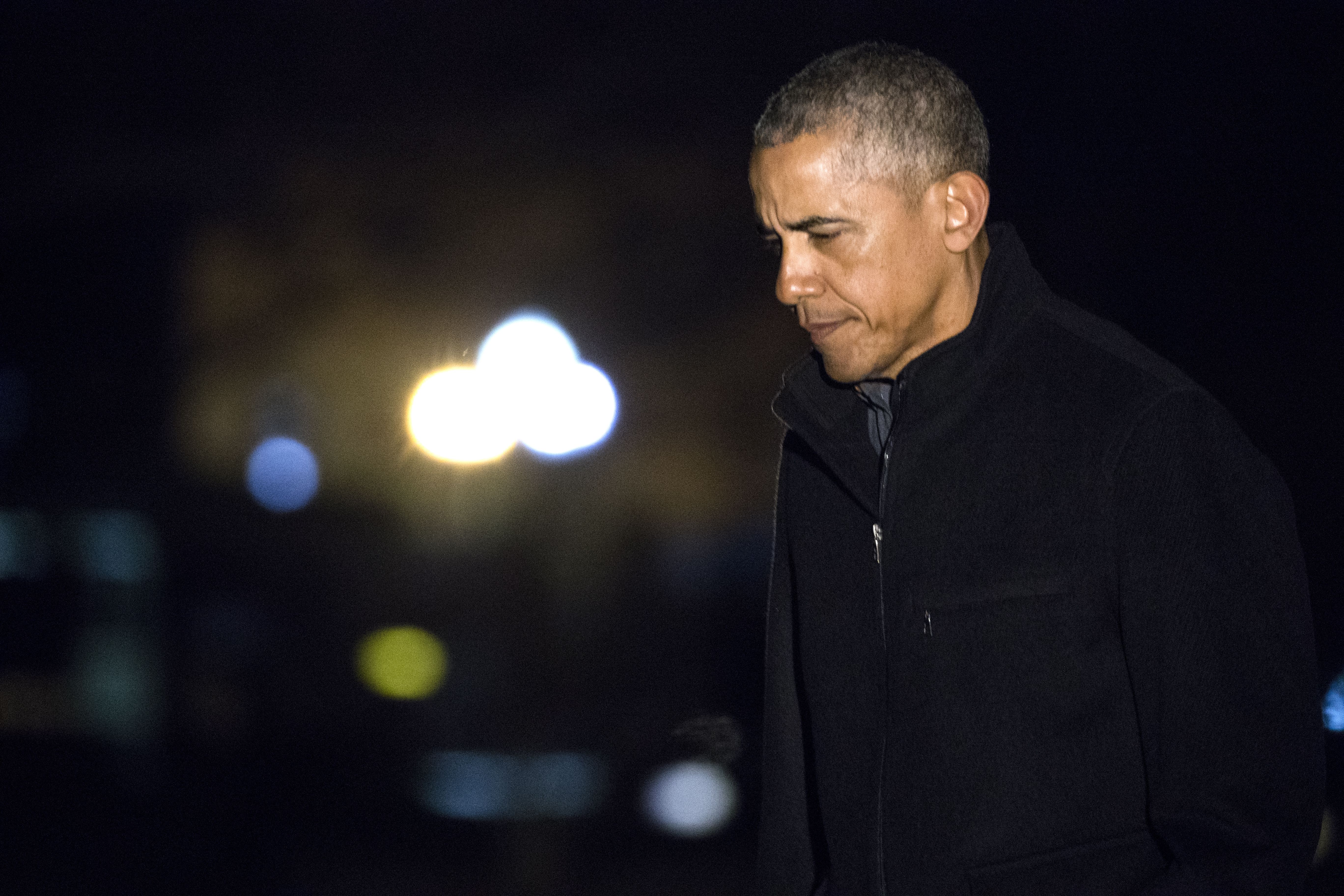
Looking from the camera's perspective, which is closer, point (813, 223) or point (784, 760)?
point (813, 223)

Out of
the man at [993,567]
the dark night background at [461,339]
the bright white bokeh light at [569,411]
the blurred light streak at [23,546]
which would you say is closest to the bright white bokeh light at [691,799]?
the dark night background at [461,339]

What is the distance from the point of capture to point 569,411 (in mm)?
9000

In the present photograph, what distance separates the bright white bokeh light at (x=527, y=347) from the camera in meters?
8.79

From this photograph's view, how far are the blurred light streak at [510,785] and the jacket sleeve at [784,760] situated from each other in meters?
4.60

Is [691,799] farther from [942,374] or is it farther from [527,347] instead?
[942,374]

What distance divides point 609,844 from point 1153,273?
445 centimetres

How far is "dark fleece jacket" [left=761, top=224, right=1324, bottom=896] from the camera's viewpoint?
0.94m

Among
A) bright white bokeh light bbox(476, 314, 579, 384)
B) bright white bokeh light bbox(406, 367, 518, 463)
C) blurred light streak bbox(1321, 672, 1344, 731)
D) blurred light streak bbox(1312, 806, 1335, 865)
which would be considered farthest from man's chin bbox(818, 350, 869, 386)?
bright white bokeh light bbox(406, 367, 518, 463)

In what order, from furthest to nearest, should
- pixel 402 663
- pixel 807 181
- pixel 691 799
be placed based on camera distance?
pixel 402 663, pixel 691 799, pixel 807 181

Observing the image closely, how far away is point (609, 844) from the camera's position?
212 inches

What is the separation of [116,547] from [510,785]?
431 centimetres

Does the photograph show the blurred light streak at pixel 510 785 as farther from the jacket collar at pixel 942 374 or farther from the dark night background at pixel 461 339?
the jacket collar at pixel 942 374

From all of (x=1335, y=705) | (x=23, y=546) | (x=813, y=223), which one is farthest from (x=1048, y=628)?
(x=23, y=546)

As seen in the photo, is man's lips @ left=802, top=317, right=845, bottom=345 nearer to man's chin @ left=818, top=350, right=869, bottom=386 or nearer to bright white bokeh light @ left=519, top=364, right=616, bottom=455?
man's chin @ left=818, top=350, right=869, bottom=386
